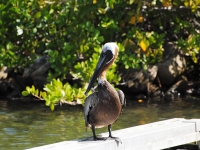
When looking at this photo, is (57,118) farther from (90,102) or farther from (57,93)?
(90,102)

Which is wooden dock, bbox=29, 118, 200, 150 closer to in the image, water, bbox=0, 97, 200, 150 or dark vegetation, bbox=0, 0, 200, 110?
water, bbox=0, 97, 200, 150

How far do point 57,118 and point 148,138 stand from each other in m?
5.54

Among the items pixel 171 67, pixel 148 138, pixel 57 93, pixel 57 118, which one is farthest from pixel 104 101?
pixel 171 67

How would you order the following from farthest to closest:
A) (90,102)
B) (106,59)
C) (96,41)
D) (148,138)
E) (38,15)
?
1. (38,15)
2. (96,41)
3. (148,138)
4. (106,59)
5. (90,102)

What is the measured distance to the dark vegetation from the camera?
15350 millimetres

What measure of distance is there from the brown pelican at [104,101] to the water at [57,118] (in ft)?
9.27

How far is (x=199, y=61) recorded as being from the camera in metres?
18.6

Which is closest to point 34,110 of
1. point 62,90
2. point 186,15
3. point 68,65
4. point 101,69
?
point 68,65

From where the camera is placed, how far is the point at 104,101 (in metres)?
8.06

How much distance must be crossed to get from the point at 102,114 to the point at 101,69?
1.87 feet

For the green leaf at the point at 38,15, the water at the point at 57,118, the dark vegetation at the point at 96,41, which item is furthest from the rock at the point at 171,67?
the green leaf at the point at 38,15

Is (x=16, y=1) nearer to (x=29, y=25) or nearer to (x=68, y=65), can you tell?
(x=29, y=25)

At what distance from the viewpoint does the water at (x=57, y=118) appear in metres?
11.6

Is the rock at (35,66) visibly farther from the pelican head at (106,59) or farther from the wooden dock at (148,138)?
the pelican head at (106,59)
